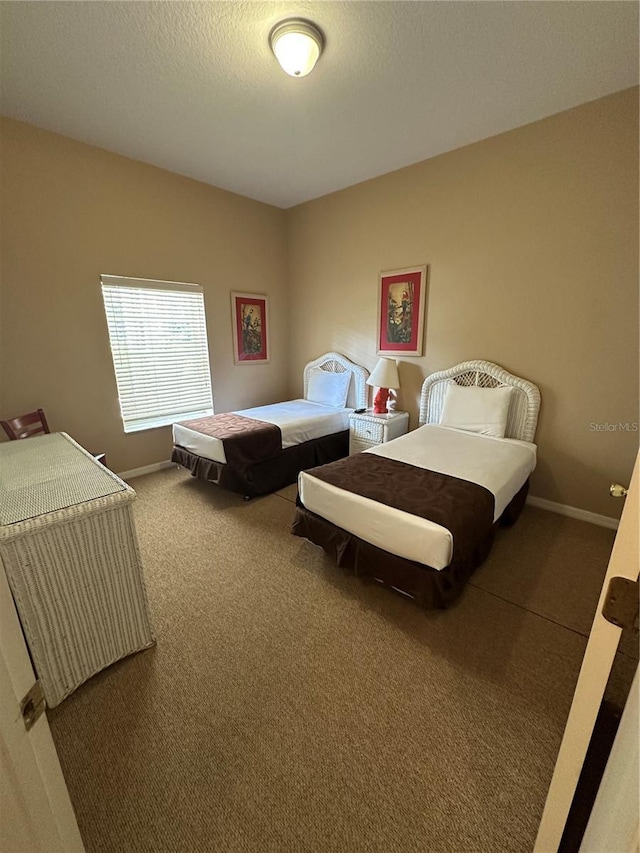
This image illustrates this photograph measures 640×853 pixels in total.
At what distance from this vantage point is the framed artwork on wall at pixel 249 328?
13.5 feet

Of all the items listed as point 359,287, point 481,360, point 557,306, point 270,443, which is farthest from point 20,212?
point 557,306

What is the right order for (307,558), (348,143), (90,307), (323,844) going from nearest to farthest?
(323,844)
(307,558)
(348,143)
(90,307)

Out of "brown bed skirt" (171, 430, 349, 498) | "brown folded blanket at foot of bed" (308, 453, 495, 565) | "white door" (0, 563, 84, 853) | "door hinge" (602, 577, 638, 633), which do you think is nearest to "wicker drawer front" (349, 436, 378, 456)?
"brown bed skirt" (171, 430, 349, 498)

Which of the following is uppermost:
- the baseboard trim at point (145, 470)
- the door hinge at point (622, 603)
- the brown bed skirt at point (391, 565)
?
the door hinge at point (622, 603)

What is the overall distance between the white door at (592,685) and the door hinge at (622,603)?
0.04 ft

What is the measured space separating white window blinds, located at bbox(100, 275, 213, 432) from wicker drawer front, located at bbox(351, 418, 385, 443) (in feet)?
5.82

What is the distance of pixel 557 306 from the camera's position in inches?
106

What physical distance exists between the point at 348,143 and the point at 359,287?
1291mm

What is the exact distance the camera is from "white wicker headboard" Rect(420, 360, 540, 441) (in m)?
2.88

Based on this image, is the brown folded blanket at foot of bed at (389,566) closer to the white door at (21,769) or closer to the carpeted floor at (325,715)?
the carpeted floor at (325,715)

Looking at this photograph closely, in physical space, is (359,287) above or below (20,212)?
below

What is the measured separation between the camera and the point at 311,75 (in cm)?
212

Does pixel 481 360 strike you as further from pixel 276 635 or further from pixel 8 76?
pixel 8 76

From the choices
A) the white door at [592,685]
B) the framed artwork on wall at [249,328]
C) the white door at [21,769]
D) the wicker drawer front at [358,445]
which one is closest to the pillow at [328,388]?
the wicker drawer front at [358,445]
